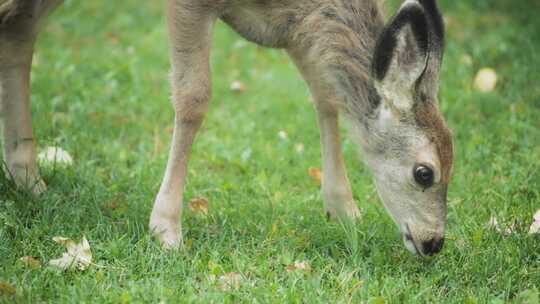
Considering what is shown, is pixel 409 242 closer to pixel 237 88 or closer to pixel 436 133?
pixel 436 133

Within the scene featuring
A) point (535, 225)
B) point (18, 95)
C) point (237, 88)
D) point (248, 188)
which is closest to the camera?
point (535, 225)

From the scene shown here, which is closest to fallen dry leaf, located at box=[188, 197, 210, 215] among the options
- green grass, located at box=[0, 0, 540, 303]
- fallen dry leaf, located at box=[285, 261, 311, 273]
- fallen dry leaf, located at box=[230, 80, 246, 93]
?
green grass, located at box=[0, 0, 540, 303]

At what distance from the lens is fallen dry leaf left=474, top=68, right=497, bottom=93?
785 cm

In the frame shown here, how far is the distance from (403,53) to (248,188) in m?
1.81

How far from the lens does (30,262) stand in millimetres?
4145

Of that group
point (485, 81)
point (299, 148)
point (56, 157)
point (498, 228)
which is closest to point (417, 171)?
point (498, 228)

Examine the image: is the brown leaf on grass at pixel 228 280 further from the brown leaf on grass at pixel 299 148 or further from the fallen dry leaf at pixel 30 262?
the brown leaf on grass at pixel 299 148

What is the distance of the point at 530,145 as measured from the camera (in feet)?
21.6

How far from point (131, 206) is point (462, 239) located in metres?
2.21

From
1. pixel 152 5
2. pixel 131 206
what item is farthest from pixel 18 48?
pixel 152 5

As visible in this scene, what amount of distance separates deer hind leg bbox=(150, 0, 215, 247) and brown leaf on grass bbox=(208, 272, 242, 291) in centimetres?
64

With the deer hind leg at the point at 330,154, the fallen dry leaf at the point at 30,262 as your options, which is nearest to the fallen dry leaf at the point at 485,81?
the deer hind leg at the point at 330,154

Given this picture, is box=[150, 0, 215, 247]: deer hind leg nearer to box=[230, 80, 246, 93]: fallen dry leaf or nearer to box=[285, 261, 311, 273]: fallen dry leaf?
box=[285, 261, 311, 273]: fallen dry leaf

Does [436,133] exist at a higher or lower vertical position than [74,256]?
higher
